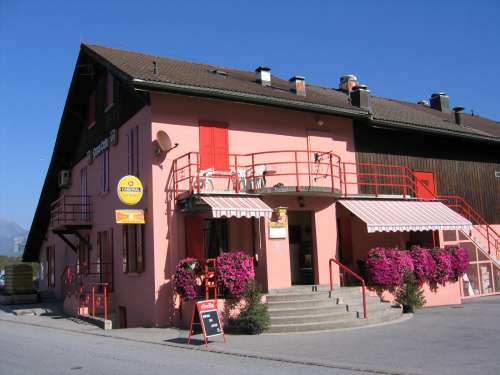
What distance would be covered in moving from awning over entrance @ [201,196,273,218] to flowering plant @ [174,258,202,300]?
1.58 metres

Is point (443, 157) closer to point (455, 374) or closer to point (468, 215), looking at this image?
point (468, 215)

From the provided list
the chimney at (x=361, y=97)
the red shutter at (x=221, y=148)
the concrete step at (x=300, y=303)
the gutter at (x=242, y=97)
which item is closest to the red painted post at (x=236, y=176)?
the red shutter at (x=221, y=148)

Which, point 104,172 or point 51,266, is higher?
point 104,172

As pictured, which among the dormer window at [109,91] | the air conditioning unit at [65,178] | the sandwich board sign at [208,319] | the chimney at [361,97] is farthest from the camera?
the air conditioning unit at [65,178]

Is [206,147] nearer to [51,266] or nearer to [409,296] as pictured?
[409,296]

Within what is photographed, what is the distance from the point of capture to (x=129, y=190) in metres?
15.5

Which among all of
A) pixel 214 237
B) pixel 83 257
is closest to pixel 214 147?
pixel 214 237

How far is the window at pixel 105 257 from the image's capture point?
1967 cm

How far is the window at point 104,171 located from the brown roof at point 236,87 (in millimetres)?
3813

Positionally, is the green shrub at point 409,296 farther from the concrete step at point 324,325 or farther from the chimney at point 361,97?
the chimney at point 361,97

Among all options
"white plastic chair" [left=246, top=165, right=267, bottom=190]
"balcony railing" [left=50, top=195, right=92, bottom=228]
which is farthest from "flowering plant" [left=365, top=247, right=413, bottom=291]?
"balcony railing" [left=50, top=195, right=92, bottom=228]

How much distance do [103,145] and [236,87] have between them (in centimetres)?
627

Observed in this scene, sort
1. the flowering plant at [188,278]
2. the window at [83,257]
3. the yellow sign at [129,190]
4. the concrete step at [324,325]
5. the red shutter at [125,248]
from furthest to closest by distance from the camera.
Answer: the window at [83,257], the red shutter at [125,248], the yellow sign at [129,190], the flowering plant at [188,278], the concrete step at [324,325]

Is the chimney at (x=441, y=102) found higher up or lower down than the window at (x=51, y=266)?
higher up
